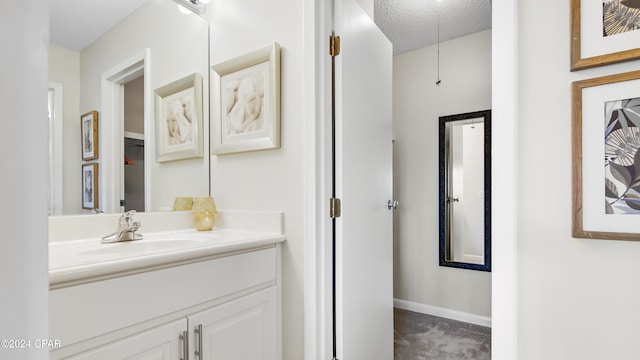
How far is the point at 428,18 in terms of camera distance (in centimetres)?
247

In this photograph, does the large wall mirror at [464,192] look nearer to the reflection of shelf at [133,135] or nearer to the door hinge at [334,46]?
the door hinge at [334,46]

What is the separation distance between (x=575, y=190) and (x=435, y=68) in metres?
2.28

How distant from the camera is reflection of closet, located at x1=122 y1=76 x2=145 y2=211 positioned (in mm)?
1505

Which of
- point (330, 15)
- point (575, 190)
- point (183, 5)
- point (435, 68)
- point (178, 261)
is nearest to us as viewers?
point (575, 190)

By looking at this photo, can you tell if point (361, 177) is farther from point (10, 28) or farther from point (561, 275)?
point (10, 28)

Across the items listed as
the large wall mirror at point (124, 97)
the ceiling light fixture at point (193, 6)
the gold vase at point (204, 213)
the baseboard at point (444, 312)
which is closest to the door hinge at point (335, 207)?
the gold vase at point (204, 213)

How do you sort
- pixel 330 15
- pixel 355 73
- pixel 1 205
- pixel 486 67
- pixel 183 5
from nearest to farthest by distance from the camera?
pixel 1 205 → pixel 330 15 → pixel 355 73 → pixel 183 5 → pixel 486 67

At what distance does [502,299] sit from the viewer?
0.97 m

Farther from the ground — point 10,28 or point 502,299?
point 10,28

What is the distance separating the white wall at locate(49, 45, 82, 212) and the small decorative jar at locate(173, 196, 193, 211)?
1.39 feet

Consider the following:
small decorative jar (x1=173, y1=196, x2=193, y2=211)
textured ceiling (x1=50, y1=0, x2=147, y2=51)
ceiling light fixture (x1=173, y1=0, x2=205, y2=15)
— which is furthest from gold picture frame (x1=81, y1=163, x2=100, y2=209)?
ceiling light fixture (x1=173, y1=0, x2=205, y2=15)

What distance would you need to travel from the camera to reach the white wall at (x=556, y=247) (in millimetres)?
840

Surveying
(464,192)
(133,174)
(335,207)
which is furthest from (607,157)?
(464,192)

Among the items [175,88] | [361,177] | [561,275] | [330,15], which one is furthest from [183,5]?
[561,275]
